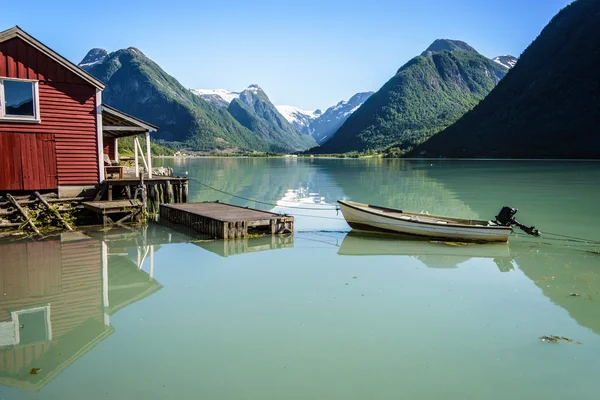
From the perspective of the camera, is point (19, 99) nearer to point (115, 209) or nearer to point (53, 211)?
point (53, 211)

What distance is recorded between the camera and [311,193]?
36.2 meters

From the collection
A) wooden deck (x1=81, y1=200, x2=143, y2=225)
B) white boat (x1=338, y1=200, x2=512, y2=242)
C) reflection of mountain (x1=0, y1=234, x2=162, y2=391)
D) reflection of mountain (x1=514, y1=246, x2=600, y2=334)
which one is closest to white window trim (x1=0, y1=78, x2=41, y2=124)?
wooden deck (x1=81, y1=200, x2=143, y2=225)

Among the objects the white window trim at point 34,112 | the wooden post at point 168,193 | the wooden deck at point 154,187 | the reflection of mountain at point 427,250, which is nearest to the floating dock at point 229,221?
the wooden deck at point 154,187

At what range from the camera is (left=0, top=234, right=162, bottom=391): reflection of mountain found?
7.51 m

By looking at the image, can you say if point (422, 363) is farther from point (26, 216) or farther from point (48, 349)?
point (26, 216)

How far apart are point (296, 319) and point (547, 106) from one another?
397 ft

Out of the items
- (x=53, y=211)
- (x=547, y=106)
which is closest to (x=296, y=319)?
(x=53, y=211)

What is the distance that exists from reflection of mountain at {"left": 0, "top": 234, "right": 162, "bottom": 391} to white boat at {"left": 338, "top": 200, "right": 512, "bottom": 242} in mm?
8526

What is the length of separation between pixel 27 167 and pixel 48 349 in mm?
12890

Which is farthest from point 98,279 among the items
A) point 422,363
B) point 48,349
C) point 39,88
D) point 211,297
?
point 39,88

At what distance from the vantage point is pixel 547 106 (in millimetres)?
113188

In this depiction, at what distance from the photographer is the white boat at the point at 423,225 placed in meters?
16.6

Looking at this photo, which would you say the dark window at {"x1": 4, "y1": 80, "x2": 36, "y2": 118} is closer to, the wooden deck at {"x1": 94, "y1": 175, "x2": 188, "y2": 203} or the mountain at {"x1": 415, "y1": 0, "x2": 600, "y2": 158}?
the wooden deck at {"x1": 94, "y1": 175, "x2": 188, "y2": 203}

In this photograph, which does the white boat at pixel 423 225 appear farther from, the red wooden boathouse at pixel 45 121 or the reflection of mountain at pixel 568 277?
the red wooden boathouse at pixel 45 121
